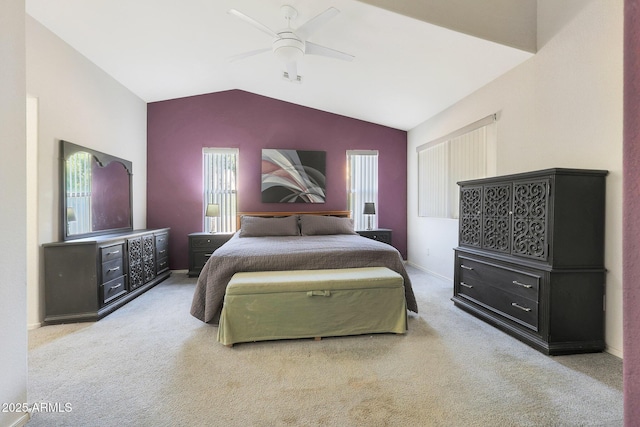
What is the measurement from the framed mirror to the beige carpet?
1104 millimetres

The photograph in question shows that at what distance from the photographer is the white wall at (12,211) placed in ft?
4.43

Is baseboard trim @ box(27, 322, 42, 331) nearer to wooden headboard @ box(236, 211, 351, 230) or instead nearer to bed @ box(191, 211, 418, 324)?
bed @ box(191, 211, 418, 324)

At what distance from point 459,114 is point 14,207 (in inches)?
173

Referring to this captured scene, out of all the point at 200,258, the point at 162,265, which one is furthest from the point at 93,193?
the point at 200,258

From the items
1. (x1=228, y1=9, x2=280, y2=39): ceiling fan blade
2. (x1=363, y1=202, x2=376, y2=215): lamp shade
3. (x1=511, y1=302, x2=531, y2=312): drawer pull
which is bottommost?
(x1=511, y1=302, x2=531, y2=312): drawer pull

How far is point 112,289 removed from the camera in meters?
3.10

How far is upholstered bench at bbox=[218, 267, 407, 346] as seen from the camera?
232cm

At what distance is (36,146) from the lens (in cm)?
Answer: 265

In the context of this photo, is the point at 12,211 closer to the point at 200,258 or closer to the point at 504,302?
the point at 200,258

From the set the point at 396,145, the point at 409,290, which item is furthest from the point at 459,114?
the point at 409,290

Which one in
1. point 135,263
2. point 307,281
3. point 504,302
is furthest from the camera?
point 135,263

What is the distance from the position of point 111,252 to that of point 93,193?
2.79 feet

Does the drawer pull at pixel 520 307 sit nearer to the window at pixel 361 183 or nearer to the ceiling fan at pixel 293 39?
the ceiling fan at pixel 293 39
